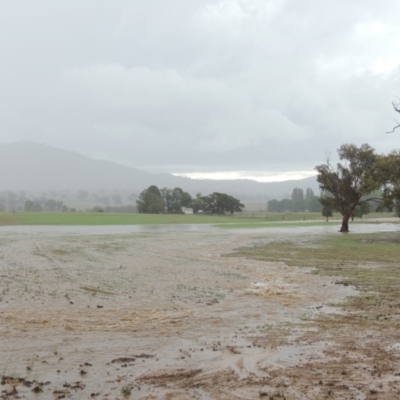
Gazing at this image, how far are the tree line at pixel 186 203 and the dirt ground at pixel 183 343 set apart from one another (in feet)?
371

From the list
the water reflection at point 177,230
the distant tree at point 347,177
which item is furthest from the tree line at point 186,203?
the distant tree at point 347,177

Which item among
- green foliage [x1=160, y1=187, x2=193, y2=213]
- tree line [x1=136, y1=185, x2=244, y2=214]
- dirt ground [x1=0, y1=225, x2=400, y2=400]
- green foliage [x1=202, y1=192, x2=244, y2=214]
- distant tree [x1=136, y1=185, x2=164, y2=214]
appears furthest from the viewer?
green foliage [x1=160, y1=187, x2=193, y2=213]

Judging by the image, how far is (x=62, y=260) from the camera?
82.7ft

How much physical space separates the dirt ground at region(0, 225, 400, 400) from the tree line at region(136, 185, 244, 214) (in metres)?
113

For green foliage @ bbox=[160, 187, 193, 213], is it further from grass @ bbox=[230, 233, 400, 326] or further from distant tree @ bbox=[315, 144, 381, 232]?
grass @ bbox=[230, 233, 400, 326]

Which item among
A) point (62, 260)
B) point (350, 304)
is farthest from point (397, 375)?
point (62, 260)

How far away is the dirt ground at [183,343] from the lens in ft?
22.8

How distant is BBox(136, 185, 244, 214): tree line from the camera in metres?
132

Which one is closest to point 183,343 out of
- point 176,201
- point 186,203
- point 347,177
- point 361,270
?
point 361,270

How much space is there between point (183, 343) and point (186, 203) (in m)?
133

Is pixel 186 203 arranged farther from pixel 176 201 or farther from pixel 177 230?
pixel 177 230

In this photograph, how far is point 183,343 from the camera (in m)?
9.30

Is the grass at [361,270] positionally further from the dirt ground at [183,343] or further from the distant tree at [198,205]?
the distant tree at [198,205]

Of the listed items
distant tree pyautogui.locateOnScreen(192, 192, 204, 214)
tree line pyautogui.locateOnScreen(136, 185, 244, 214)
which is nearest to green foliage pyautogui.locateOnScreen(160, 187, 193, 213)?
tree line pyautogui.locateOnScreen(136, 185, 244, 214)
